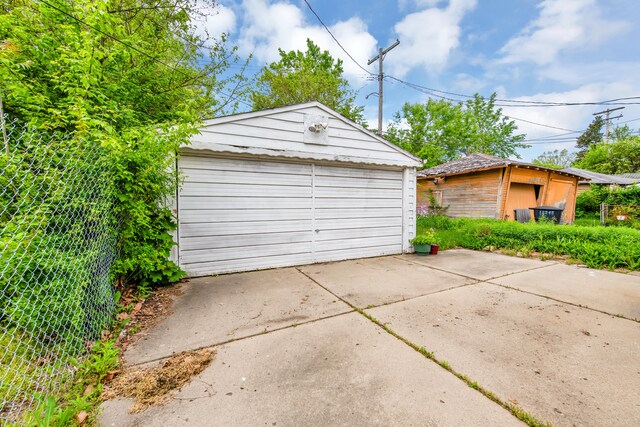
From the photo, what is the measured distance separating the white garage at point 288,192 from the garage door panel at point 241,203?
0.05ft

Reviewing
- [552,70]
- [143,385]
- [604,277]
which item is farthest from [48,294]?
[552,70]

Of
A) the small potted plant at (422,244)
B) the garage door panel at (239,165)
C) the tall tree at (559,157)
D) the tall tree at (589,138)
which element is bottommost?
the small potted plant at (422,244)

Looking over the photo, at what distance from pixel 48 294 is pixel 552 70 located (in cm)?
1871

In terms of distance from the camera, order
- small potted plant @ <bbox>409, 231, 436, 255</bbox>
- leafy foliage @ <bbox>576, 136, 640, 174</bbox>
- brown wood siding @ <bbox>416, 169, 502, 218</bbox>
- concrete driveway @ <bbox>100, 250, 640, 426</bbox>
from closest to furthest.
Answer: concrete driveway @ <bbox>100, 250, 640, 426</bbox> → small potted plant @ <bbox>409, 231, 436, 255</bbox> → brown wood siding @ <bbox>416, 169, 502, 218</bbox> → leafy foliage @ <bbox>576, 136, 640, 174</bbox>

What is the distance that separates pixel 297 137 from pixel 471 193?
9.15 metres

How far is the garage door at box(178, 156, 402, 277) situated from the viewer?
405 centimetres

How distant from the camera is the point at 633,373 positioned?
175 cm

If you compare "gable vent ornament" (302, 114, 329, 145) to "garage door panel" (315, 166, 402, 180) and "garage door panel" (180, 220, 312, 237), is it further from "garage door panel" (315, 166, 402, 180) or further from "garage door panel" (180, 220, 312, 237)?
"garage door panel" (180, 220, 312, 237)

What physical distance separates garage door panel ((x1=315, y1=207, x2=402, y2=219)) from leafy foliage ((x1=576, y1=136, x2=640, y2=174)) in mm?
28221

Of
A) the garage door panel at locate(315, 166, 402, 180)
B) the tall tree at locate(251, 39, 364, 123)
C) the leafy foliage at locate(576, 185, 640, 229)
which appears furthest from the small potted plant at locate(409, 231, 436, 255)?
the tall tree at locate(251, 39, 364, 123)

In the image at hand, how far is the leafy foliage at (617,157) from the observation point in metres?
20.5

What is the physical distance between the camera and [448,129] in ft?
67.1

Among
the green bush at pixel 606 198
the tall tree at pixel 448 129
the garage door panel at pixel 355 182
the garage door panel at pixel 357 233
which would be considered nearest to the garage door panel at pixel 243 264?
the garage door panel at pixel 357 233

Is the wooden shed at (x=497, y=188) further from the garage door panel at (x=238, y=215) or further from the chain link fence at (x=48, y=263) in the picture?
the chain link fence at (x=48, y=263)
